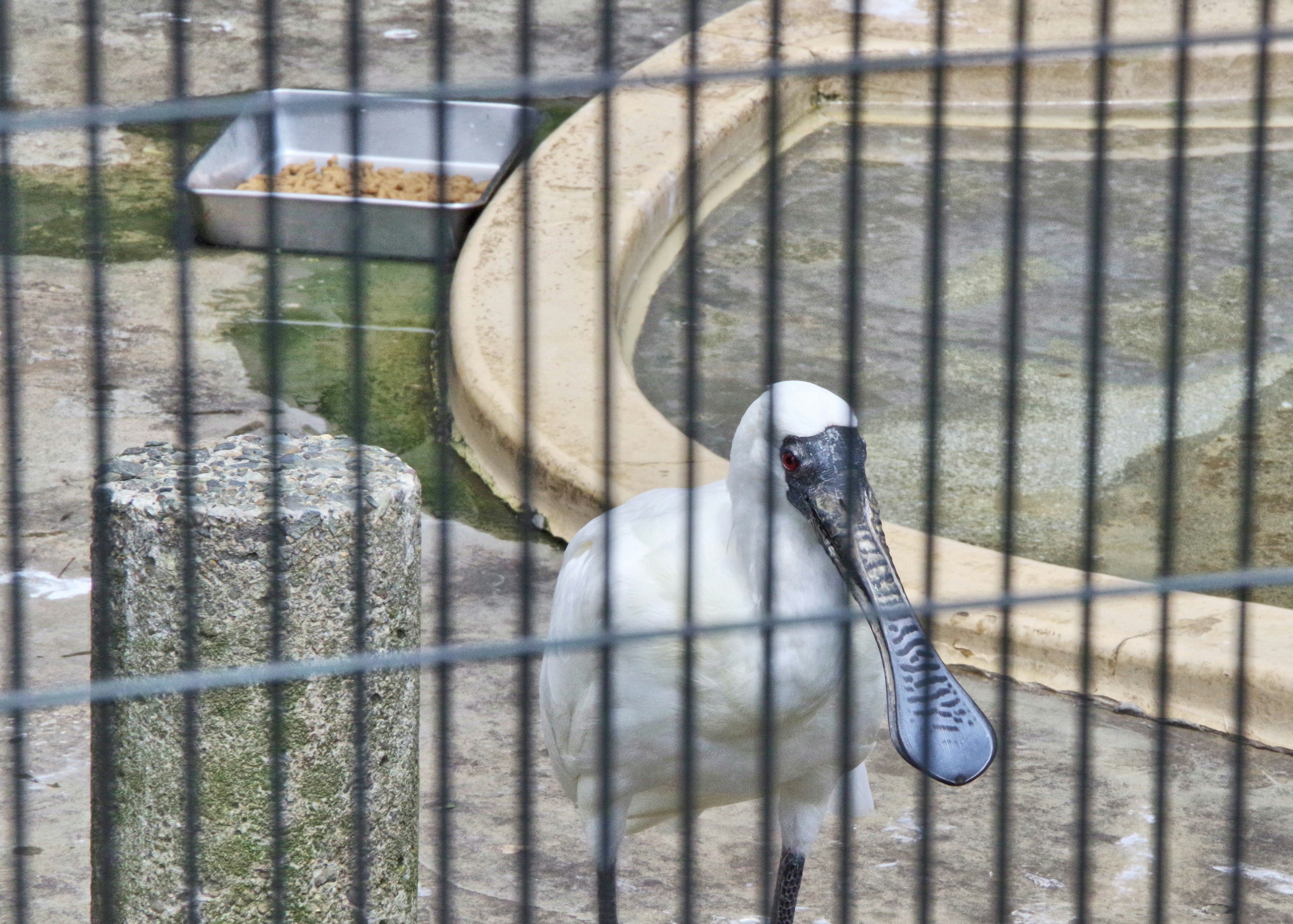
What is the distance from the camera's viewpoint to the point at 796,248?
312 inches

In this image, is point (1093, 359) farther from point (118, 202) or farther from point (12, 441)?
point (118, 202)

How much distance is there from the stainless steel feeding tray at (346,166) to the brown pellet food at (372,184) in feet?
0.37

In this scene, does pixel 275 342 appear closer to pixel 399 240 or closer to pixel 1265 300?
pixel 399 240

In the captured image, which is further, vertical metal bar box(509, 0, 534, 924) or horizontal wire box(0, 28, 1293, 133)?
vertical metal bar box(509, 0, 534, 924)

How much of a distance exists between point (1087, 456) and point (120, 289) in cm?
497

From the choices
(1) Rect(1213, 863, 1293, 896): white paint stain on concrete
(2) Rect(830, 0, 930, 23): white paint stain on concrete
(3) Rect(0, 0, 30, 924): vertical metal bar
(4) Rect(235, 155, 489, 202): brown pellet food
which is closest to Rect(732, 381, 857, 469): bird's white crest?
(3) Rect(0, 0, 30, 924): vertical metal bar

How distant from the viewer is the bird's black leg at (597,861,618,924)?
3879 mm

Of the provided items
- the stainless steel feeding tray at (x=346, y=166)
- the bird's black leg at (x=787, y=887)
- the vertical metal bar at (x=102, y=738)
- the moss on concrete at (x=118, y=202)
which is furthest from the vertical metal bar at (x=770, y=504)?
the moss on concrete at (x=118, y=202)

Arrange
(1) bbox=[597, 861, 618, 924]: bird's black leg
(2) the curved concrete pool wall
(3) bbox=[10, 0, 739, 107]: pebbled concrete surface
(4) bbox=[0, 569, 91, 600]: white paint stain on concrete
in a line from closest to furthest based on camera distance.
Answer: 1. (1) bbox=[597, 861, 618, 924]: bird's black leg
2. (2) the curved concrete pool wall
3. (4) bbox=[0, 569, 91, 600]: white paint stain on concrete
4. (3) bbox=[10, 0, 739, 107]: pebbled concrete surface

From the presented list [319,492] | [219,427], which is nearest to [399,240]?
[219,427]

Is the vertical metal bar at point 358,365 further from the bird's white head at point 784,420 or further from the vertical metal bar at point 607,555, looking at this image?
the bird's white head at point 784,420

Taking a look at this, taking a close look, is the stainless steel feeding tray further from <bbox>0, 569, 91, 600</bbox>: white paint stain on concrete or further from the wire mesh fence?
<bbox>0, 569, 91, 600</bbox>: white paint stain on concrete

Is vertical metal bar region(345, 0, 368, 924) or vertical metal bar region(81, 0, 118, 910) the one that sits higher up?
vertical metal bar region(345, 0, 368, 924)

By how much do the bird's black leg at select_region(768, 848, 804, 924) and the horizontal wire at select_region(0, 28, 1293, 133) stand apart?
1.90m
